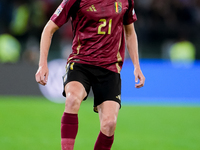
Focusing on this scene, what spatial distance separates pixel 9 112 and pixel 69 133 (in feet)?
18.3

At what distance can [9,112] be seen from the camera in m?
9.56

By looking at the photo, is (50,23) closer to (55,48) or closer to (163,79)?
(163,79)

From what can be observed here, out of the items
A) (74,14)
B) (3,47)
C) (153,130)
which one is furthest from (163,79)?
(74,14)

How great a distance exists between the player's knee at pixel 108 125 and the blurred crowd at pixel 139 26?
815cm

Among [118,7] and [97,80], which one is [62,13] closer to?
[118,7]

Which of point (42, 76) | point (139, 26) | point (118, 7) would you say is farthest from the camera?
point (139, 26)

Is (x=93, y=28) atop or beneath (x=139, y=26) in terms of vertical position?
atop

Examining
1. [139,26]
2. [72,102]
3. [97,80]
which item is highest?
[97,80]

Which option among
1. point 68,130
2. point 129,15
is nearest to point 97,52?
point 129,15

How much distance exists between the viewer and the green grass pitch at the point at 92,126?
6457mm

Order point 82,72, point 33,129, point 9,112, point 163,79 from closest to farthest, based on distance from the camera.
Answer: point 82,72 < point 33,129 < point 9,112 < point 163,79

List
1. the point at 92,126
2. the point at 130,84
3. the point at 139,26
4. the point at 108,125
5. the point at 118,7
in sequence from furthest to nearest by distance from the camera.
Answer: the point at 139,26 < the point at 130,84 < the point at 92,126 < the point at 118,7 < the point at 108,125

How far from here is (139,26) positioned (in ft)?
45.6

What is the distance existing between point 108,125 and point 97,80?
50 centimetres
